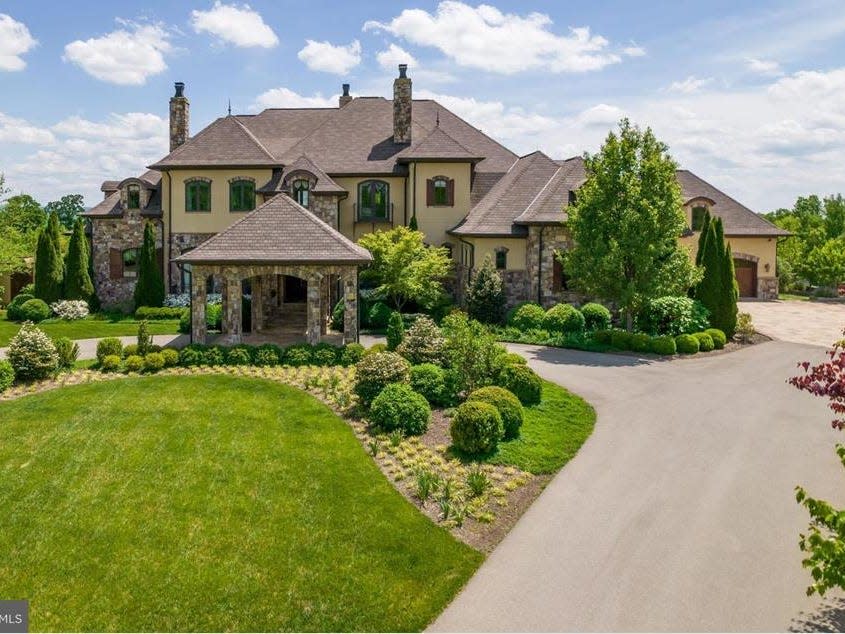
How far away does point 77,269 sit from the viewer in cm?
3238

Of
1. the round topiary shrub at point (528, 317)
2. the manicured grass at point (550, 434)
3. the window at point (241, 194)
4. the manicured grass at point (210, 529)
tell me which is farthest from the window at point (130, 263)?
the manicured grass at point (550, 434)

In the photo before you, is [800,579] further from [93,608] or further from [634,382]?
[634,382]

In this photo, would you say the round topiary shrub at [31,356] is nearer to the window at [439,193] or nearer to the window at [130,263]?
the window at [130,263]

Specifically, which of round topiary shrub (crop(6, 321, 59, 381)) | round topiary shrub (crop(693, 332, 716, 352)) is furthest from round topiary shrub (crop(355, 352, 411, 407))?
round topiary shrub (crop(693, 332, 716, 352))

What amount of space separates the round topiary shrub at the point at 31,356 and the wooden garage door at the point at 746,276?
33301mm

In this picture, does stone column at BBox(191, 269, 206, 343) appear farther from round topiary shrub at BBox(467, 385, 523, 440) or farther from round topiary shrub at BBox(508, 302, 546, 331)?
round topiary shrub at BBox(508, 302, 546, 331)

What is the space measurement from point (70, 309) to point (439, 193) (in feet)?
62.5

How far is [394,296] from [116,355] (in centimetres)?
1193

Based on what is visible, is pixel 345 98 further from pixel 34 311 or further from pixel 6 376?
pixel 6 376

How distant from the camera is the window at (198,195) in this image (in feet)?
108

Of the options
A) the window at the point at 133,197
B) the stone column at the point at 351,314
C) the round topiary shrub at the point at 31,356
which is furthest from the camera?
the window at the point at 133,197

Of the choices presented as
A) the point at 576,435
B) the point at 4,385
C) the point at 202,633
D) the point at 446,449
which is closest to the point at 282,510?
the point at 202,633

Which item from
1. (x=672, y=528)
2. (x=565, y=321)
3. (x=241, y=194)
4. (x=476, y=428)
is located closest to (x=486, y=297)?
(x=565, y=321)

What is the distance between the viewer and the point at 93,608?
7.95 metres
